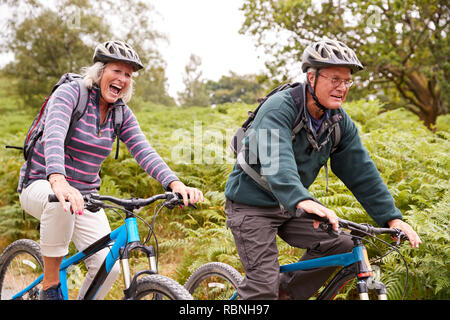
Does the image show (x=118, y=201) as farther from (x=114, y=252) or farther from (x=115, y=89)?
(x=115, y=89)

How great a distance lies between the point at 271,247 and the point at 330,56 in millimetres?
1316

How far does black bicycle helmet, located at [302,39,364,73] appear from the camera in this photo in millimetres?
2836

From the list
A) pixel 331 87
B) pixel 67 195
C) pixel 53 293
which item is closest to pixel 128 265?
pixel 67 195

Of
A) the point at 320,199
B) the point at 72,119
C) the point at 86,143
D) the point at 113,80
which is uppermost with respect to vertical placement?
the point at 113,80

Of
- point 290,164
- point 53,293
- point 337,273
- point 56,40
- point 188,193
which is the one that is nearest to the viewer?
point 290,164

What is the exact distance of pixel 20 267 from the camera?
4.59 m

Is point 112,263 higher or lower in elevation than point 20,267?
higher

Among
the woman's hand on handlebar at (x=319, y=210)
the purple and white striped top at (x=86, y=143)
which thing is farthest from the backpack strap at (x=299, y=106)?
the purple and white striped top at (x=86, y=143)

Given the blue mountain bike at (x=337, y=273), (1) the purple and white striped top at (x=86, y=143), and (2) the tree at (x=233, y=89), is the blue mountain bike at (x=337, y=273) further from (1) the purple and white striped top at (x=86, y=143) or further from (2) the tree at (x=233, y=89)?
(2) the tree at (x=233, y=89)

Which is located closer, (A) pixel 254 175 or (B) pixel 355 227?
(B) pixel 355 227

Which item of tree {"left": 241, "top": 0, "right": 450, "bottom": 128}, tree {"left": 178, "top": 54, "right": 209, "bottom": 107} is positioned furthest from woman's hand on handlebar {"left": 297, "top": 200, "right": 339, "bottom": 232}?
tree {"left": 178, "top": 54, "right": 209, "bottom": 107}

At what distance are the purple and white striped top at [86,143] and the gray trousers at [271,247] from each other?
784mm

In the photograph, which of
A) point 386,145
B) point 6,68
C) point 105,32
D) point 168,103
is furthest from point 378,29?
point 168,103
